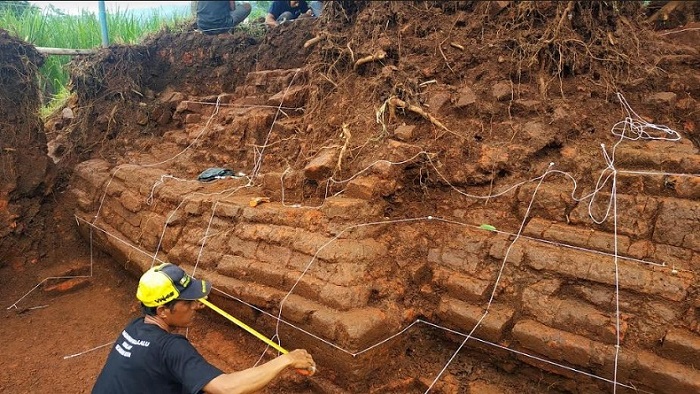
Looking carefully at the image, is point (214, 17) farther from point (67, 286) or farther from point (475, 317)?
point (475, 317)

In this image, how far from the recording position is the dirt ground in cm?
394

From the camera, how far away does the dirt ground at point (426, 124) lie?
394cm

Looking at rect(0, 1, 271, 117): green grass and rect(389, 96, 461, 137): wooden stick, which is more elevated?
rect(0, 1, 271, 117): green grass

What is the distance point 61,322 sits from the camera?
16.6 ft

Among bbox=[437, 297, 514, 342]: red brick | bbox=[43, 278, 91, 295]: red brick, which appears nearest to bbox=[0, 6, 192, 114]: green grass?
bbox=[43, 278, 91, 295]: red brick

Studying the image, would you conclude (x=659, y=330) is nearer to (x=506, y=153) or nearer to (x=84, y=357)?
(x=506, y=153)

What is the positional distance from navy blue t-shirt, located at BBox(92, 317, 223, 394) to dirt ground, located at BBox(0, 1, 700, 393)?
46.6 inches

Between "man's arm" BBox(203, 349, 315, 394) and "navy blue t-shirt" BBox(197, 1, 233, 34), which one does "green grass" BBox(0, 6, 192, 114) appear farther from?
"man's arm" BBox(203, 349, 315, 394)

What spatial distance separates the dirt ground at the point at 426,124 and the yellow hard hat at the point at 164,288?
119 centimetres

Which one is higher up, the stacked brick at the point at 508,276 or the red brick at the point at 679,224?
the red brick at the point at 679,224

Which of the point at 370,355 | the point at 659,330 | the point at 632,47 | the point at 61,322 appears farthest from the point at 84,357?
the point at 632,47

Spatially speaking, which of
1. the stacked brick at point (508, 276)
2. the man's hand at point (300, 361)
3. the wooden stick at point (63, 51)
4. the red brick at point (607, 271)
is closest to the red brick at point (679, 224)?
the stacked brick at point (508, 276)

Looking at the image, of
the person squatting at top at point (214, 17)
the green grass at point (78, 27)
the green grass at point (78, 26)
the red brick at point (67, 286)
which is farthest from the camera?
the green grass at point (78, 27)

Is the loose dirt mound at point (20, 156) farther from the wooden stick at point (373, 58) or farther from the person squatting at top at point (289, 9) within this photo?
the wooden stick at point (373, 58)
